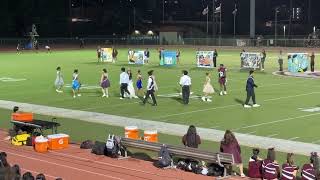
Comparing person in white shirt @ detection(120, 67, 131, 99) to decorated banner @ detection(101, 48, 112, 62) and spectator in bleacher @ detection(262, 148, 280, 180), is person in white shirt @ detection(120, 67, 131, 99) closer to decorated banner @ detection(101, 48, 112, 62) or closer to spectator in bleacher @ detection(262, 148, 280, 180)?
spectator in bleacher @ detection(262, 148, 280, 180)

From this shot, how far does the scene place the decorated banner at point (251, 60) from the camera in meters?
45.7

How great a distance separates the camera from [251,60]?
4619cm

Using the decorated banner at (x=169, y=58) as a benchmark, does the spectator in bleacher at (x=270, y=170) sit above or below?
below

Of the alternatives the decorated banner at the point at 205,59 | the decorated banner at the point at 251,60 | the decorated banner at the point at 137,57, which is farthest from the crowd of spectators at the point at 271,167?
the decorated banner at the point at 137,57

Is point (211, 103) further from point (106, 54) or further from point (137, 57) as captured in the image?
point (106, 54)

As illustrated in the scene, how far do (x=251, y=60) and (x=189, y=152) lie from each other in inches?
1288

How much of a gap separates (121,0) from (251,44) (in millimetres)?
→ 43393

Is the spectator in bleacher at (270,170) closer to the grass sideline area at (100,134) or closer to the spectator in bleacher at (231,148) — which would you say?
the spectator in bleacher at (231,148)

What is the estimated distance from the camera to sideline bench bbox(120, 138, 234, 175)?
13.8 m

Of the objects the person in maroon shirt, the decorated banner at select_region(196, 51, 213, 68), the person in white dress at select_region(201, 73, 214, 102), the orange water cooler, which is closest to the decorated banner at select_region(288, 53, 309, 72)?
the decorated banner at select_region(196, 51, 213, 68)

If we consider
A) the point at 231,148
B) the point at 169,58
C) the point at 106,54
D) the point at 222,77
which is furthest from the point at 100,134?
the point at 106,54

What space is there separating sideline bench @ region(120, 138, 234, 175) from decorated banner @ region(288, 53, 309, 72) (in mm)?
30501

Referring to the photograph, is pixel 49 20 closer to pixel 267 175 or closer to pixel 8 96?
pixel 8 96

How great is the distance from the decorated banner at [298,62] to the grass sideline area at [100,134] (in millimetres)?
25713
